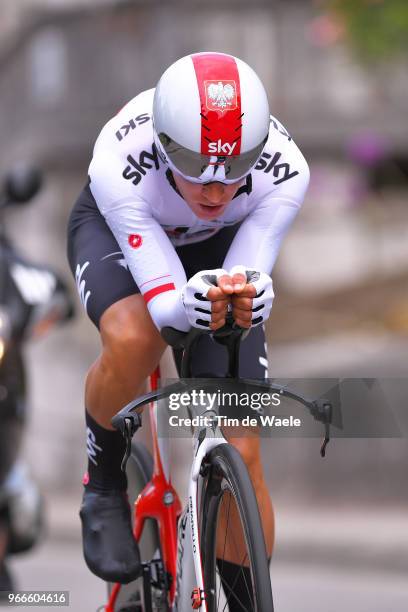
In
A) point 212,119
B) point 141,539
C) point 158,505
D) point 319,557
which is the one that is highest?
point 212,119

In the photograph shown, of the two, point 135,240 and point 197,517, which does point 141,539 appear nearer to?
point 197,517

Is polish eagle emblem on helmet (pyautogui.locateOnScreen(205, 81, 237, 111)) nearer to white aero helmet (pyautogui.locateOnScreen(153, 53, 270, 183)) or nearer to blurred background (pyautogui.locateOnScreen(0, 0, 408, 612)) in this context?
white aero helmet (pyautogui.locateOnScreen(153, 53, 270, 183))

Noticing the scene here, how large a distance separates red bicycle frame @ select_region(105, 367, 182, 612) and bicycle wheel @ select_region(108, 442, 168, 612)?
3 cm

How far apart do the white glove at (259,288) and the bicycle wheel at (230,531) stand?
1.30 ft

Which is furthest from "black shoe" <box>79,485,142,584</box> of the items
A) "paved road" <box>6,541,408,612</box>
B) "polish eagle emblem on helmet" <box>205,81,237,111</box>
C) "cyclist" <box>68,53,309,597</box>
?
"polish eagle emblem on helmet" <box>205,81,237,111</box>

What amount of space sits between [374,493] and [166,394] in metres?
5.96

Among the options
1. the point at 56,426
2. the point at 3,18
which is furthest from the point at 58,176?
the point at 3,18

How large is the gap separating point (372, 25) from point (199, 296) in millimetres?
9908

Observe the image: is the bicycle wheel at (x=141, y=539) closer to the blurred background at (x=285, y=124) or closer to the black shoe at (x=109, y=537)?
the black shoe at (x=109, y=537)

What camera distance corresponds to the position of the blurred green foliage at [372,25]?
13516mm

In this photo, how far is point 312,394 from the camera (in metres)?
4.47

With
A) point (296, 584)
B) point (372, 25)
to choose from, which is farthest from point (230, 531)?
point (372, 25)

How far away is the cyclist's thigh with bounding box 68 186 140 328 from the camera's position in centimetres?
485

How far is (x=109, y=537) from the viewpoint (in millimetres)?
4938
